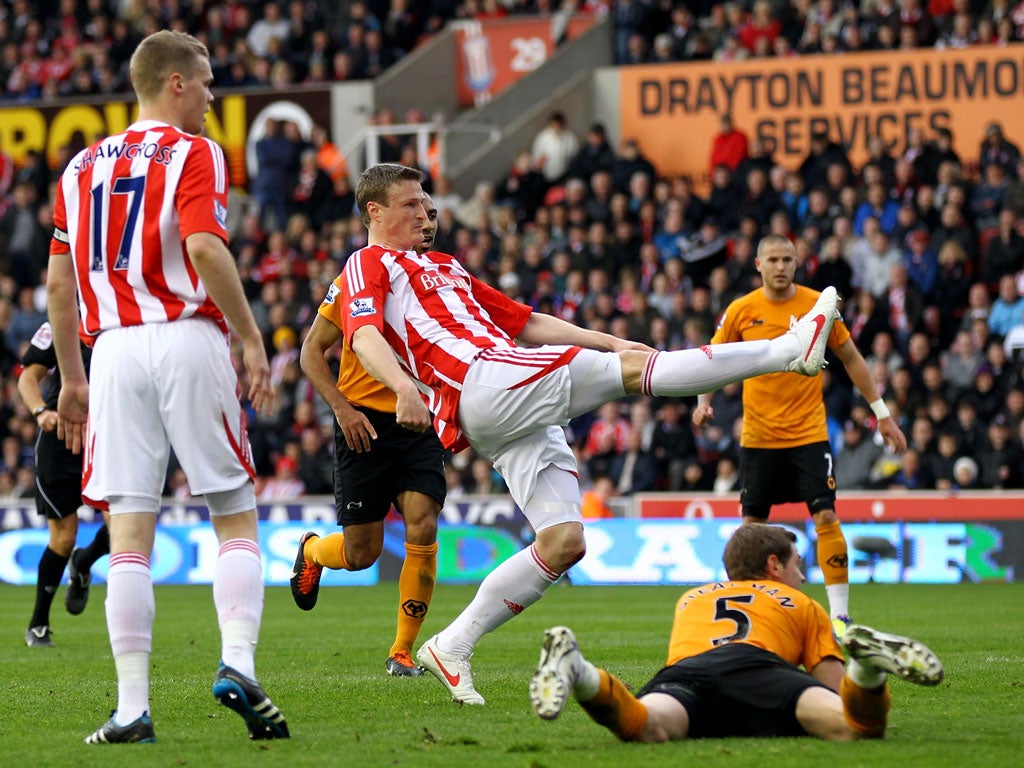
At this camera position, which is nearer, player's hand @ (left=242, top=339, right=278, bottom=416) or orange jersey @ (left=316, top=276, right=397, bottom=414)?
player's hand @ (left=242, top=339, right=278, bottom=416)

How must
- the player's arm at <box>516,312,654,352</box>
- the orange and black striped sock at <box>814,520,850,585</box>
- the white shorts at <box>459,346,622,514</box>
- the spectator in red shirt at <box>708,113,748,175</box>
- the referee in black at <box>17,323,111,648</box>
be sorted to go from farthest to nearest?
the spectator in red shirt at <box>708,113,748,175</box>, the referee in black at <box>17,323,111,648</box>, the orange and black striped sock at <box>814,520,850,585</box>, the player's arm at <box>516,312,654,352</box>, the white shorts at <box>459,346,622,514</box>

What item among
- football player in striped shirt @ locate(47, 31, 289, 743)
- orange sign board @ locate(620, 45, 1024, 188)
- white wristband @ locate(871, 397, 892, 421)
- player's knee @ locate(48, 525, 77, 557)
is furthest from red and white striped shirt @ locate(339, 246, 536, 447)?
orange sign board @ locate(620, 45, 1024, 188)

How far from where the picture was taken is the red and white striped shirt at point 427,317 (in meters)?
6.82

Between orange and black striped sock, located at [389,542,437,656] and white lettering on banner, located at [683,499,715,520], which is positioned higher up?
orange and black striped sock, located at [389,542,437,656]

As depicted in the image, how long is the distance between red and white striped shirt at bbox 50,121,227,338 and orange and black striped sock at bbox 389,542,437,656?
8.99 ft

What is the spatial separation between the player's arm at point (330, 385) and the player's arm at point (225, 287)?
2102 mm

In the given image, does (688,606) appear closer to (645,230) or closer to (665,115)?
(645,230)

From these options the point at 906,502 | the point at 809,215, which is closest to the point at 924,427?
the point at 906,502

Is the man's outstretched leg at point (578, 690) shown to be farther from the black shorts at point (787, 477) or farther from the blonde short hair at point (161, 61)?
the black shorts at point (787, 477)

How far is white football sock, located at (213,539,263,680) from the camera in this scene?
18.9 feet

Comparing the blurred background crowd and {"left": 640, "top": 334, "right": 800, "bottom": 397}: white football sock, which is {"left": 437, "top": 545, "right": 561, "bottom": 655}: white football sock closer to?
{"left": 640, "top": 334, "right": 800, "bottom": 397}: white football sock

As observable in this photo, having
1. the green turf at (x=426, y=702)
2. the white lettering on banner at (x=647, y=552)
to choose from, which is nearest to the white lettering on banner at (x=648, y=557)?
the white lettering on banner at (x=647, y=552)

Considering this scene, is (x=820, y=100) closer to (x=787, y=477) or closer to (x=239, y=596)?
(x=787, y=477)

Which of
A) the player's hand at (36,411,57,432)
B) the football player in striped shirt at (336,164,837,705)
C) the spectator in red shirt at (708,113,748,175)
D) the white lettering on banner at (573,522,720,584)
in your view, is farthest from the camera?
the spectator in red shirt at (708,113,748,175)
